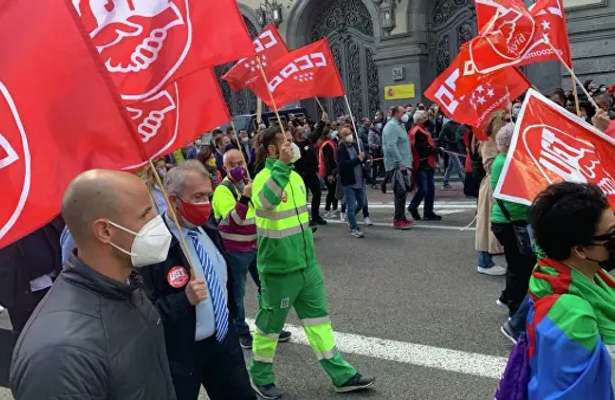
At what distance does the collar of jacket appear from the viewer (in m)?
1.95

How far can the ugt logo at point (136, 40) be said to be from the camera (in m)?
3.15

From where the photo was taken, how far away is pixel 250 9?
22938 mm

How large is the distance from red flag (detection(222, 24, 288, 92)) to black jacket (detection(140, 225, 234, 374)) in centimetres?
509

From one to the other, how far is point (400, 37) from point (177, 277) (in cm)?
1758

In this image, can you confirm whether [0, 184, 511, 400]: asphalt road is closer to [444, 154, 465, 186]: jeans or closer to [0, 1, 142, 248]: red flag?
[0, 1, 142, 248]: red flag

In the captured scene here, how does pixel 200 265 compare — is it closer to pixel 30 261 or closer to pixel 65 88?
pixel 65 88

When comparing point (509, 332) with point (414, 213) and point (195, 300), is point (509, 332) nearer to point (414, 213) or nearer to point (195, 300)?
point (195, 300)

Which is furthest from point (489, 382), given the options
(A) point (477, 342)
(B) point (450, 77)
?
(B) point (450, 77)

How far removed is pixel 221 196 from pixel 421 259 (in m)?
3.49

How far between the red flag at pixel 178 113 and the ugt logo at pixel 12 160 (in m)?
0.64

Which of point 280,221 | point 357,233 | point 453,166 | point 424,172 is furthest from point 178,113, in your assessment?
point 453,166

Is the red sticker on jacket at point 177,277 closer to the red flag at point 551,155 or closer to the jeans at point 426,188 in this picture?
the red flag at point 551,155

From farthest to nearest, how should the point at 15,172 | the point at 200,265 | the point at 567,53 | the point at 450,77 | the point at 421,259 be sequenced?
the point at 421,259, the point at 450,77, the point at 567,53, the point at 200,265, the point at 15,172

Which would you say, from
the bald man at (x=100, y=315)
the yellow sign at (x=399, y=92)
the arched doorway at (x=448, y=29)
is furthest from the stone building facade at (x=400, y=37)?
the bald man at (x=100, y=315)
